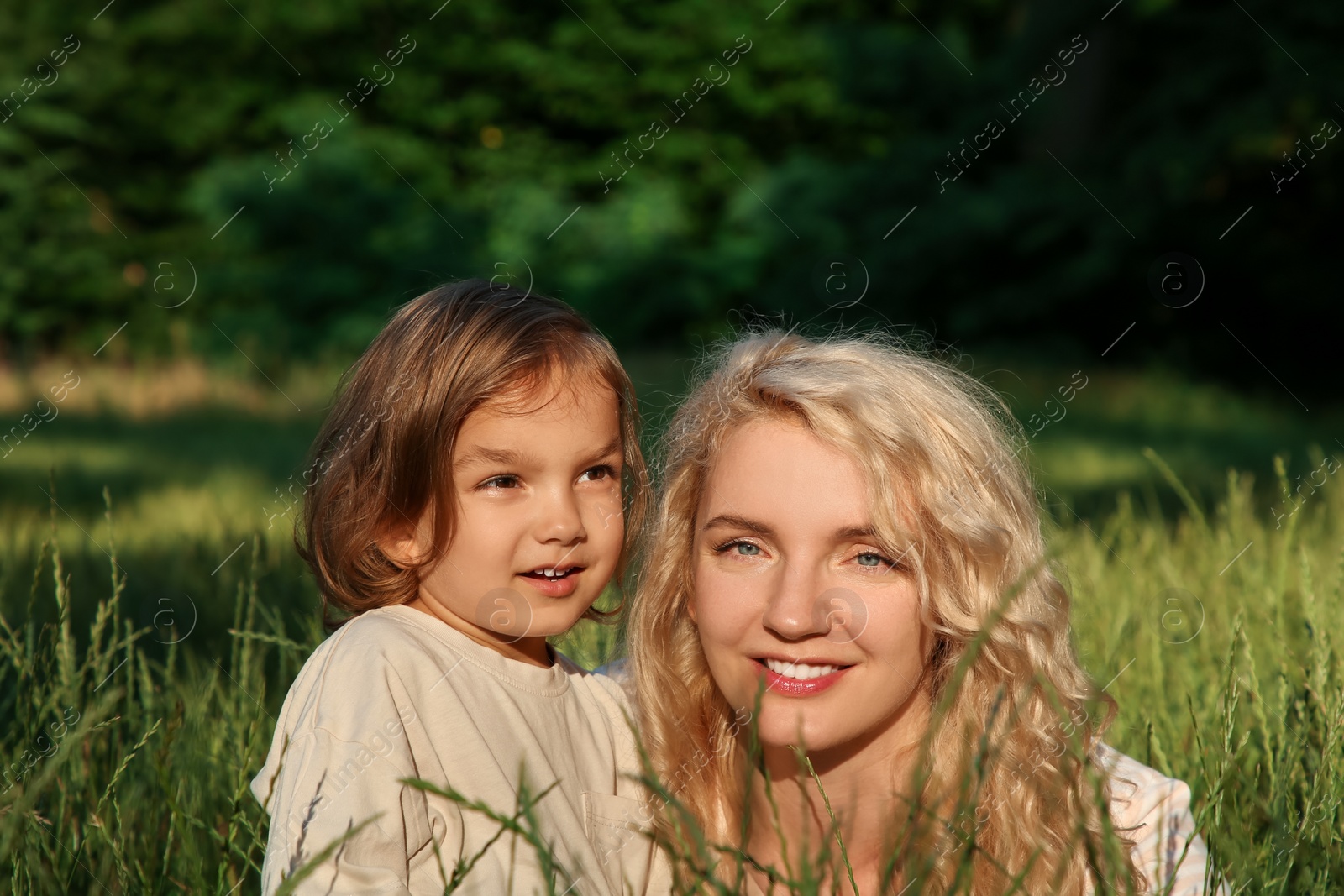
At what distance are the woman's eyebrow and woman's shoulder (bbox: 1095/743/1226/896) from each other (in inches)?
24.2

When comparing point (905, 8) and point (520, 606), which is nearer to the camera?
point (520, 606)

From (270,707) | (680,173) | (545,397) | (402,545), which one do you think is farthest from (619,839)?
(680,173)

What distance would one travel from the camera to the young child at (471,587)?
162 cm

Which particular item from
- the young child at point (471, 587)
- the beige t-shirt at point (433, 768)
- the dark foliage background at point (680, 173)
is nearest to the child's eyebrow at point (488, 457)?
the young child at point (471, 587)

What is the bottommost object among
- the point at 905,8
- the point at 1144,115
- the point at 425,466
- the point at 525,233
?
the point at 425,466

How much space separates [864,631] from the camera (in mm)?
1771

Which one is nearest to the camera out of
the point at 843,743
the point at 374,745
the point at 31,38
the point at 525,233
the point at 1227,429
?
the point at 374,745

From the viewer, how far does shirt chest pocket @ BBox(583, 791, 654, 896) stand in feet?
6.04

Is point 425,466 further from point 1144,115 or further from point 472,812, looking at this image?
point 1144,115

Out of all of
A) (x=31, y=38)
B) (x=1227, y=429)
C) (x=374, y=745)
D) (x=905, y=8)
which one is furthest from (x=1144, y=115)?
(x=31, y=38)

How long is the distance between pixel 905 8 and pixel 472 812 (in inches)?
811

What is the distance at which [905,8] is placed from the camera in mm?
20047

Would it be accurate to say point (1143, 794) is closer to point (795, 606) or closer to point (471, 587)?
point (795, 606)

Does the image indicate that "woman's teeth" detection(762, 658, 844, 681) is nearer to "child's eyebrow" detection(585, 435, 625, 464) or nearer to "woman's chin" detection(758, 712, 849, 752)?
"woman's chin" detection(758, 712, 849, 752)
